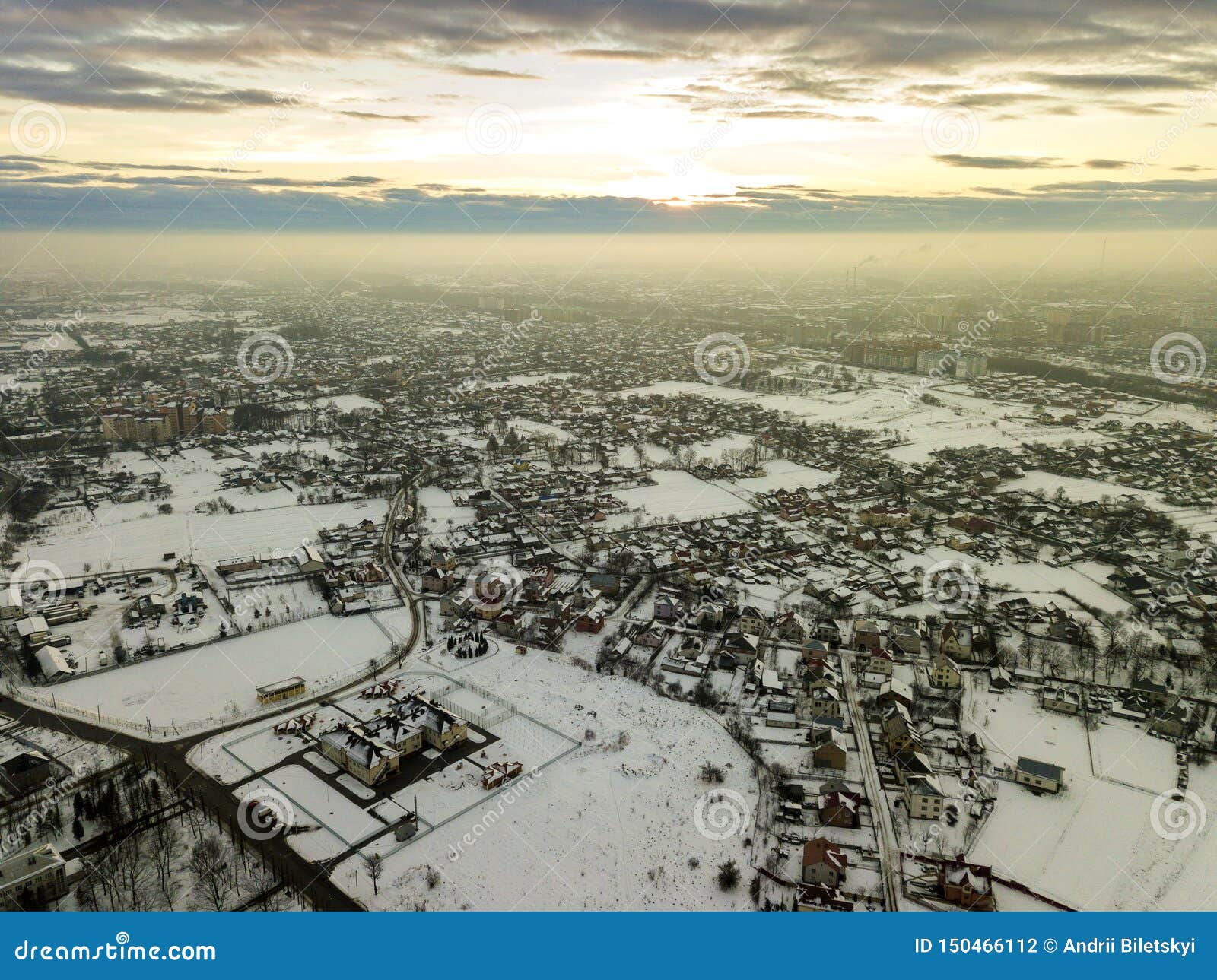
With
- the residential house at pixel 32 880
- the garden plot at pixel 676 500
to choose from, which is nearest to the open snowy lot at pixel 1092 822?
the residential house at pixel 32 880

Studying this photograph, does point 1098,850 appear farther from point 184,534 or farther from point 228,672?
point 184,534

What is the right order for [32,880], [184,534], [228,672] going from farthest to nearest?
[184,534], [228,672], [32,880]

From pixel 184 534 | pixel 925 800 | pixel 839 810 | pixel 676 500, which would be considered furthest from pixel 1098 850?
pixel 184 534

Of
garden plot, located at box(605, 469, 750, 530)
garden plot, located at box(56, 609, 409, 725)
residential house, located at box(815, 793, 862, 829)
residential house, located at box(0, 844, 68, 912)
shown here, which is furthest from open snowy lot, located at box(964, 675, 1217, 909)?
garden plot, located at box(605, 469, 750, 530)

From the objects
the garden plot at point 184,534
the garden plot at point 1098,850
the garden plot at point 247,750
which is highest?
the garden plot at point 184,534

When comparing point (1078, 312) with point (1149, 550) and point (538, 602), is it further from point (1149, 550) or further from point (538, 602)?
point (538, 602)

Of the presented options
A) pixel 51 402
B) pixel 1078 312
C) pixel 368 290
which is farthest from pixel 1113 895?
pixel 368 290

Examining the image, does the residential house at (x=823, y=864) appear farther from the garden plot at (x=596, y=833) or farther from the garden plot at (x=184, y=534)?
the garden plot at (x=184, y=534)

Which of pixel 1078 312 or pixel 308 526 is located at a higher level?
pixel 1078 312
